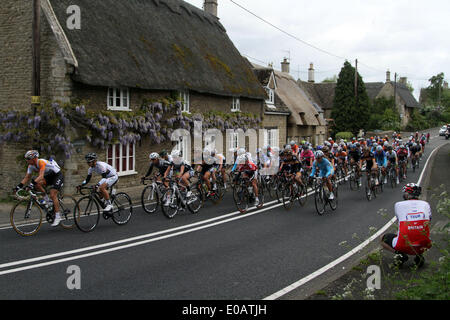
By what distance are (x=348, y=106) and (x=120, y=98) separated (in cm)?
4171

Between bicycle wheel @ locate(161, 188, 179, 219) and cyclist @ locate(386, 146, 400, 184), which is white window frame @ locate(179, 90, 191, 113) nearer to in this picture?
cyclist @ locate(386, 146, 400, 184)

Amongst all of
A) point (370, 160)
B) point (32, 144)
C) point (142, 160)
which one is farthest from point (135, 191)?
point (370, 160)

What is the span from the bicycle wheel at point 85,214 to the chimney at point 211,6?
25987 mm

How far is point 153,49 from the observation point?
2072cm

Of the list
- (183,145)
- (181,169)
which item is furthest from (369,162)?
(183,145)

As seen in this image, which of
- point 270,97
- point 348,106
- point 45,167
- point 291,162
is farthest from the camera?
point 348,106

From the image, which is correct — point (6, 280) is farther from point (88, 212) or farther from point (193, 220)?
point (193, 220)

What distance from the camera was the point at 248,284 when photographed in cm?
660

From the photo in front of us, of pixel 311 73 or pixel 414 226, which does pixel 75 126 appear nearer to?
pixel 414 226

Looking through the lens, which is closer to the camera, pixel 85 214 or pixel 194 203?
pixel 85 214

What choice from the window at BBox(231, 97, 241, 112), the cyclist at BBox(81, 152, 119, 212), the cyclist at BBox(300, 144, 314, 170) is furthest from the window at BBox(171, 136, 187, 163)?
the cyclist at BBox(81, 152, 119, 212)

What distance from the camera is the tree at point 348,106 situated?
178 feet

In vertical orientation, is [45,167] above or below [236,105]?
below

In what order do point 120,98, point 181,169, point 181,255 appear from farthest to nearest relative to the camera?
point 120,98
point 181,169
point 181,255
